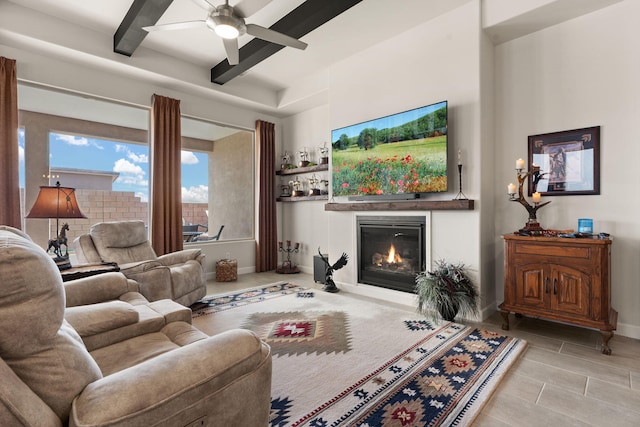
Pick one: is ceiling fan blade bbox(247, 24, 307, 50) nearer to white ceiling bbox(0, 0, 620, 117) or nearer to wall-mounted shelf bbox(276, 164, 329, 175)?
white ceiling bbox(0, 0, 620, 117)

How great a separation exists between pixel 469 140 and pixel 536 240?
1.10 metres

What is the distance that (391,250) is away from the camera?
12.4ft

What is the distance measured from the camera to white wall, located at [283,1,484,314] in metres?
3.06

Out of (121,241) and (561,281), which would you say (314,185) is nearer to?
(121,241)

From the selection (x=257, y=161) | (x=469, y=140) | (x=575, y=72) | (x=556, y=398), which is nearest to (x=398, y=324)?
(x=556, y=398)

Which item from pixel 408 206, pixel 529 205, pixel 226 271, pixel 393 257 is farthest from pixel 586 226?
pixel 226 271

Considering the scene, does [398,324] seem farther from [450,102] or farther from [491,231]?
[450,102]

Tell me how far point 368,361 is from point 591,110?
9.33 ft

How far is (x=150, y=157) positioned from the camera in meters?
4.35

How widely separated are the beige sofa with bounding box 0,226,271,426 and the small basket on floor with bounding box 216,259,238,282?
12.5 feet

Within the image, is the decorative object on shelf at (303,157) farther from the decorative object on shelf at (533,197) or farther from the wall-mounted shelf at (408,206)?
the decorative object on shelf at (533,197)

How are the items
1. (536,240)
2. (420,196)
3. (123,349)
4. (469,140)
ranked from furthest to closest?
(420,196) < (469,140) < (536,240) < (123,349)

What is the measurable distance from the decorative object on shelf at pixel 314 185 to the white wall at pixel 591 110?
8.57ft

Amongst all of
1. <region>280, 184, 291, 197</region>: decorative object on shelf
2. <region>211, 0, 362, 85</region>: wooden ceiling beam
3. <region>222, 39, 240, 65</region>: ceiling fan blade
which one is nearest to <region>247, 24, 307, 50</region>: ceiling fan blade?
<region>222, 39, 240, 65</region>: ceiling fan blade
